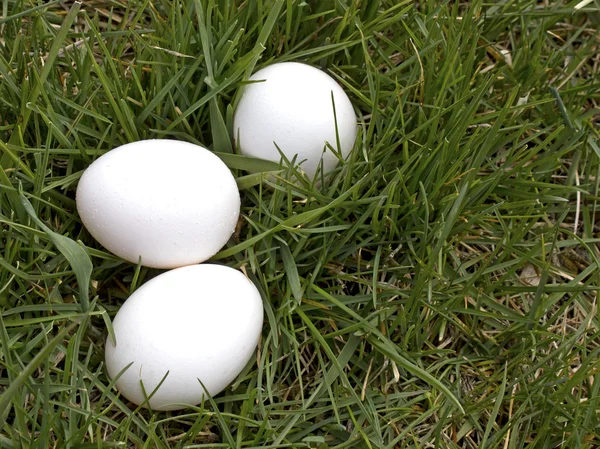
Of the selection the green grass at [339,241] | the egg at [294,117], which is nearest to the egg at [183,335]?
the green grass at [339,241]

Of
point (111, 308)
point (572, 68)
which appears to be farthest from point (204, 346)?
point (572, 68)

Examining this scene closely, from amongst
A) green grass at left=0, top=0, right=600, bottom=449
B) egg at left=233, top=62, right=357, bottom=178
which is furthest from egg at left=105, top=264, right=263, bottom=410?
egg at left=233, top=62, right=357, bottom=178

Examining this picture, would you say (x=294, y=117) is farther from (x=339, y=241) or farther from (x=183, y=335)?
(x=183, y=335)

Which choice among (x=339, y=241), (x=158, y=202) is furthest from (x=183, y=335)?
(x=339, y=241)

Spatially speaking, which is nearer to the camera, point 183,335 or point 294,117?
point 183,335

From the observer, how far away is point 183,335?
3.72 feet

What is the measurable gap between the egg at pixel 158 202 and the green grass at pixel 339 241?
9 cm

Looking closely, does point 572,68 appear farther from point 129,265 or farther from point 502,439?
point 129,265

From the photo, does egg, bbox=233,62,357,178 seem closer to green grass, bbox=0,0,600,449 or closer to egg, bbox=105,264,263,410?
green grass, bbox=0,0,600,449

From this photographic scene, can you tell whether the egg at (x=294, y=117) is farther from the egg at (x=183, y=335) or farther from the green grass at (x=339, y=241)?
the egg at (x=183, y=335)

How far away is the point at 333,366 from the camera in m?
1.31

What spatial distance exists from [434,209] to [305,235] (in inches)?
10.9

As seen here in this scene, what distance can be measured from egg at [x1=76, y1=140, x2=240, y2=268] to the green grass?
9 centimetres

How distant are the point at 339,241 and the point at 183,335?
38cm
